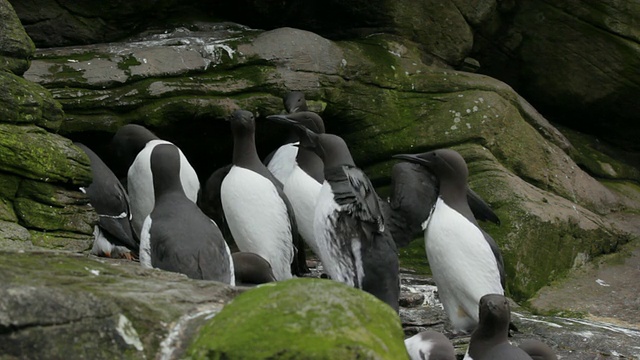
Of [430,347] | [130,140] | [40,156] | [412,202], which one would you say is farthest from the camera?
[130,140]

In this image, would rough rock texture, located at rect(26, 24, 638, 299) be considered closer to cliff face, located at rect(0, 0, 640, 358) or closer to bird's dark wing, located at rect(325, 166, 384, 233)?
cliff face, located at rect(0, 0, 640, 358)

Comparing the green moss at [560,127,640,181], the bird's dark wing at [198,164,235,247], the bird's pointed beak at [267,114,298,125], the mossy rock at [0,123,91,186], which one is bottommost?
the green moss at [560,127,640,181]

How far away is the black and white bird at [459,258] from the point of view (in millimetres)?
8844

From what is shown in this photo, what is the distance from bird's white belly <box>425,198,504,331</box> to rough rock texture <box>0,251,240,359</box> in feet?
13.5

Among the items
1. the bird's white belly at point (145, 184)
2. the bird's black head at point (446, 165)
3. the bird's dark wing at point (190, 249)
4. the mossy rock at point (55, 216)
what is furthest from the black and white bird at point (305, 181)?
the bird's dark wing at point (190, 249)

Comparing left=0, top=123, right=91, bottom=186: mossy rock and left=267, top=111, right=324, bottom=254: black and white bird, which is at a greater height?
left=0, top=123, right=91, bottom=186: mossy rock

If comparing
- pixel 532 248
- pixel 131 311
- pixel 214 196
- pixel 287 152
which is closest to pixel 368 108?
pixel 287 152

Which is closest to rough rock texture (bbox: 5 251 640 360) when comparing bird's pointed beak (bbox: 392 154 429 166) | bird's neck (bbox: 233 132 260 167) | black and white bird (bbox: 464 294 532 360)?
black and white bird (bbox: 464 294 532 360)

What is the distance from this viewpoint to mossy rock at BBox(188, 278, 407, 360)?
4.21m

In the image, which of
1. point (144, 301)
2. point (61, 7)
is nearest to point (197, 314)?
point (144, 301)

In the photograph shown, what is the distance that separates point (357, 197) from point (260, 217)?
1451mm

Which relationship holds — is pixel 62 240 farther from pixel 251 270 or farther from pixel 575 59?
pixel 575 59

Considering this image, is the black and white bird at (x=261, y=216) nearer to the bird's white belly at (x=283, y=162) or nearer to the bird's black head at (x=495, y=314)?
the bird's white belly at (x=283, y=162)

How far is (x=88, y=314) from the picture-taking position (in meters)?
4.47
